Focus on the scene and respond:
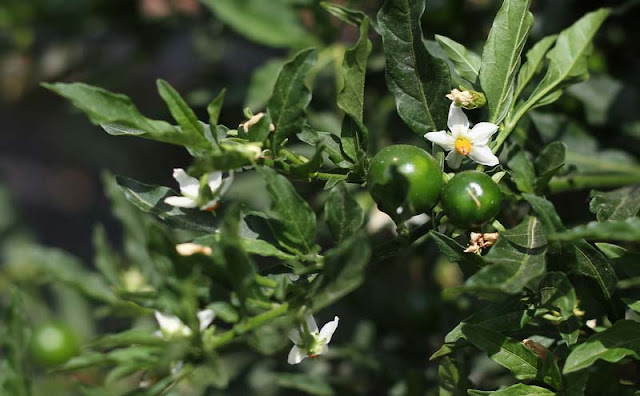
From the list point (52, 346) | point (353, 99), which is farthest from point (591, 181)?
point (52, 346)

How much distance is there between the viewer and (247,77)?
1.63 m

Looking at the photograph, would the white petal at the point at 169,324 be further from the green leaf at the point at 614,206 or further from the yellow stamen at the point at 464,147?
the green leaf at the point at 614,206

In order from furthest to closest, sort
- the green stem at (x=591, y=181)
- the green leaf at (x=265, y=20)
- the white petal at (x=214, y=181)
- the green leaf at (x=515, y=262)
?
the green leaf at (x=265, y=20) → the green stem at (x=591, y=181) → the white petal at (x=214, y=181) → the green leaf at (x=515, y=262)

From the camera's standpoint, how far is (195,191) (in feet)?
2.49

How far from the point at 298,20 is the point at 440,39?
0.75 metres

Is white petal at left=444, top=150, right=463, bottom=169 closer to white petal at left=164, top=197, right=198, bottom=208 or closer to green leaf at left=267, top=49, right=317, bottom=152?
green leaf at left=267, top=49, right=317, bottom=152

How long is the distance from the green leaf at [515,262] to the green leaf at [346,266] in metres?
0.09

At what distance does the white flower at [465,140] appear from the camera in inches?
30.5

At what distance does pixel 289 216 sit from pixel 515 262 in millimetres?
218

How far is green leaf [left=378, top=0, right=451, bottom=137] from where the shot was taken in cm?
79

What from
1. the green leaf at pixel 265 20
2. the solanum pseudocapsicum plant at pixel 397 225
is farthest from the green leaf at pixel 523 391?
the green leaf at pixel 265 20

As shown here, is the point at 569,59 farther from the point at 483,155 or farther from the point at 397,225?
the point at 397,225

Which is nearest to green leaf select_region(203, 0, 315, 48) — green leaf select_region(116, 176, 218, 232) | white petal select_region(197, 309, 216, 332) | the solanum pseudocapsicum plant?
the solanum pseudocapsicum plant

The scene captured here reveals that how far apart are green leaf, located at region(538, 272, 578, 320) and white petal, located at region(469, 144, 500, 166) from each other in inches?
5.2
